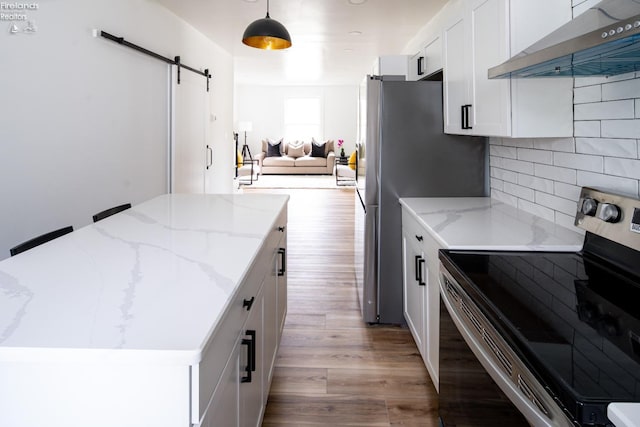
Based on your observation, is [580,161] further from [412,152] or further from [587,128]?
[412,152]

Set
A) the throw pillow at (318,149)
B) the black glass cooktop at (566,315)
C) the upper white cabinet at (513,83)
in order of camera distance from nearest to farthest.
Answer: the black glass cooktop at (566,315), the upper white cabinet at (513,83), the throw pillow at (318,149)

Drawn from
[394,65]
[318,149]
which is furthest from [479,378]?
[318,149]

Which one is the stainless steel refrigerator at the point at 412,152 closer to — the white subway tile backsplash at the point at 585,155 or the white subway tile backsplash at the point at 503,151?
the white subway tile backsplash at the point at 503,151

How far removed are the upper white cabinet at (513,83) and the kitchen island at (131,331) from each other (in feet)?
4.13

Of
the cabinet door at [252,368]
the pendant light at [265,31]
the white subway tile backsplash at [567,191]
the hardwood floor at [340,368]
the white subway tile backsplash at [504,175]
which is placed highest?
the pendant light at [265,31]

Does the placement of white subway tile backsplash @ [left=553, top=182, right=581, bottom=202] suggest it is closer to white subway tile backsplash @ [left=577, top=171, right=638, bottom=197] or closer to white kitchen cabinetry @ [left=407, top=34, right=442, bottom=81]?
white subway tile backsplash @ [left=577, top=171, right=638, bottom=197]

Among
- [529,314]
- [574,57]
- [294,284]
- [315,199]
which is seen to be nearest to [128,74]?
[294,284]

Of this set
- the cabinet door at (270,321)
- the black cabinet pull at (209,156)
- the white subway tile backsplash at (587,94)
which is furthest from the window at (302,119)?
the white subway tile backsplash at (587,94)

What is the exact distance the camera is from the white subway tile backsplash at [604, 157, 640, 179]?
59.5 inches

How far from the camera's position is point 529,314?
1062 mm

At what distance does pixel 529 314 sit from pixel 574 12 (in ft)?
4.63

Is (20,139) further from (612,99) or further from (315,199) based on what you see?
(315,199)

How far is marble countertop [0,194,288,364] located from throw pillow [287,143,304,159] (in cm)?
1034

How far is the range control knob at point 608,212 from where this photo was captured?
4.74 feet
